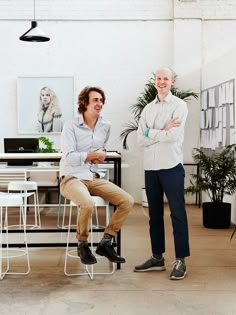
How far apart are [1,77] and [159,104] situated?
220 inches

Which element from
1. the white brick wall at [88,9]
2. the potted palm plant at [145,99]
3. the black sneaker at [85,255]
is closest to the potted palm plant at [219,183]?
the potted palm plant at [145,99]

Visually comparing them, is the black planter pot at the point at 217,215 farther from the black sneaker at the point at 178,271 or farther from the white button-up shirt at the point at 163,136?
the white button-up shirt at the point at 163,136

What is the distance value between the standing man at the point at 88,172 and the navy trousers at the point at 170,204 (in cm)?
20

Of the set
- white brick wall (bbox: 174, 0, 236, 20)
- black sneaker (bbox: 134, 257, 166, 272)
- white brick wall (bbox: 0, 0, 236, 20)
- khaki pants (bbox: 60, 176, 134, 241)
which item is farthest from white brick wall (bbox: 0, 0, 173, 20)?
black sneaker (bbox: 134, 257, 166, 272)

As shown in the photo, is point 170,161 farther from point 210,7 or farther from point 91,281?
point 210,7

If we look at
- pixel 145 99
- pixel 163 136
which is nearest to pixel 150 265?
pixel 163 136

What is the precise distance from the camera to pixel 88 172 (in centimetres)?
449

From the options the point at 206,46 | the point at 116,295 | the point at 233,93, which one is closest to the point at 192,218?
the point at 233,93

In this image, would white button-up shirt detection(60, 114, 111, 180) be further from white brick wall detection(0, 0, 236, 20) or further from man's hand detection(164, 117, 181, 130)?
white brick wall detection(0, 0, 236, 20)

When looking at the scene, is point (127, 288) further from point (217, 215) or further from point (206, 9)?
point (206, 9)

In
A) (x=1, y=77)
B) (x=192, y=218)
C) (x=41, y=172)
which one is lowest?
(x=192, y=218)

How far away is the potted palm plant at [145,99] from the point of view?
884 centimetres

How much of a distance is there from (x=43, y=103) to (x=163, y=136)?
18.0 ft

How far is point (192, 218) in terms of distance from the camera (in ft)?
25.5
